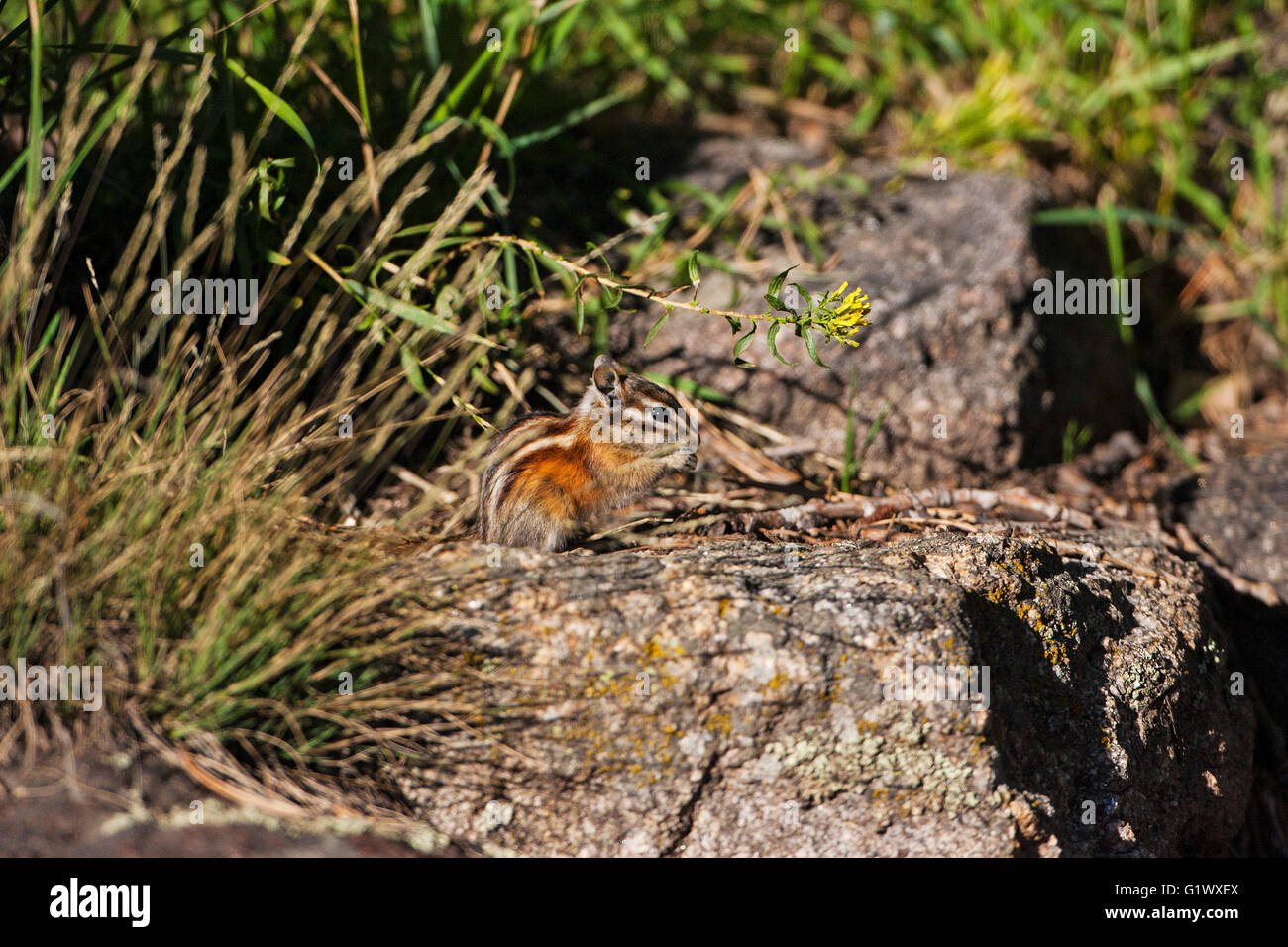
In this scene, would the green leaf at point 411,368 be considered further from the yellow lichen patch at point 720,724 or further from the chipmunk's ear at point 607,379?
the yellow lichen patch at point 720,724

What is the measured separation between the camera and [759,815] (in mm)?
3305

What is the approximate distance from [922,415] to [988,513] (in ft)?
2.33

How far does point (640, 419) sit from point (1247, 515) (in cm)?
282

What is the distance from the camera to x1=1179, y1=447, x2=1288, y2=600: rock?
4.79 metres

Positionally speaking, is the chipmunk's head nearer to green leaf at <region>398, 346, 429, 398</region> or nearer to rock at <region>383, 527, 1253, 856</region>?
green leaf at <region>398, 346, 429, 398</region>

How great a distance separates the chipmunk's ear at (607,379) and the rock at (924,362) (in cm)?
84

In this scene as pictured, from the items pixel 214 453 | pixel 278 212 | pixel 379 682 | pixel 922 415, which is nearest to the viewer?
pixel 379 682

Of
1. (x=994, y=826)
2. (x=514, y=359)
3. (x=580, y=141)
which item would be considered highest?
(x=580, y=141)

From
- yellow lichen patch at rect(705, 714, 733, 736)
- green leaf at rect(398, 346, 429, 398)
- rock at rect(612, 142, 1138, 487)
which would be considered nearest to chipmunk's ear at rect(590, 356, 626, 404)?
green leaf at rect(398, 346, 429, 398)

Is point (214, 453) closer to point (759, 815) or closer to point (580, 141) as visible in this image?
point (759, 815)

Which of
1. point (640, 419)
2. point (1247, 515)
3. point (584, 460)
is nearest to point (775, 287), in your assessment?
point (640, 419)

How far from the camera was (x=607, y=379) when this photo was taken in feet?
13.6

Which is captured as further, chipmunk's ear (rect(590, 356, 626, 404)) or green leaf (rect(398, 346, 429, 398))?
chipmunk's ear (rect(590, 356, 626, 404))
